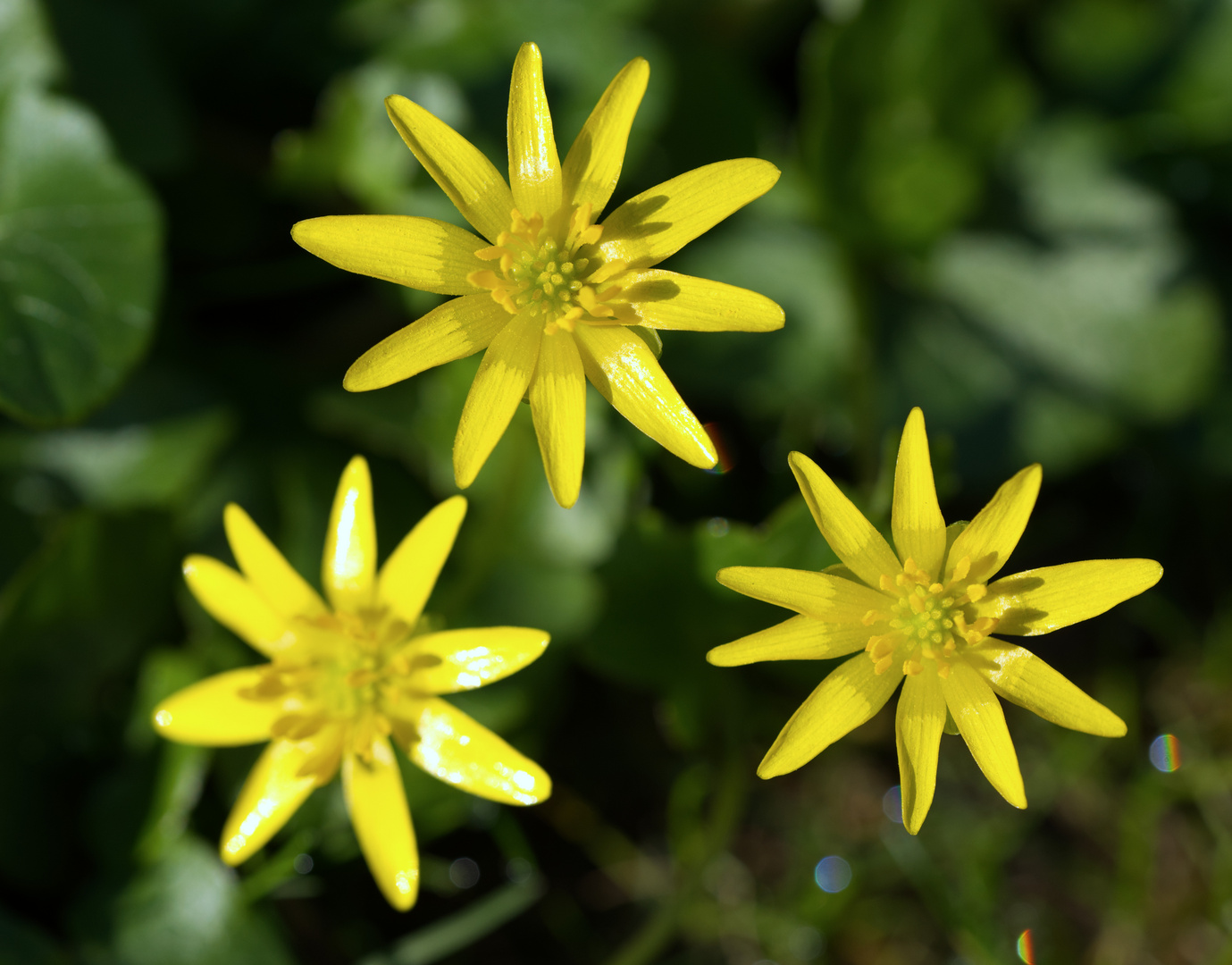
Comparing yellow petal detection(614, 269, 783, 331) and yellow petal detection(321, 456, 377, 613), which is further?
yellow petal detection(321, 456, 377, 613)

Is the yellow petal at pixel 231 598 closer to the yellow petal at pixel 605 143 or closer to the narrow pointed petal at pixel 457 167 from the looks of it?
the narrow pointed petal at pixel 457 167

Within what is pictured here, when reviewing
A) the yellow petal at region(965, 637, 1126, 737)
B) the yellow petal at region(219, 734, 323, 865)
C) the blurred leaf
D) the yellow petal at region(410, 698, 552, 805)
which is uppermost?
the yellow petal at region(965, 637, 1126, 737)

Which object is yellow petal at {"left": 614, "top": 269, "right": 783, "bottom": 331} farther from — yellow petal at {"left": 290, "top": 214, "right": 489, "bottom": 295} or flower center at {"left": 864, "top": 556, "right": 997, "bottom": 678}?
flower center at {"left": 864, "top": 556, "right": 997, "bottom": 678}

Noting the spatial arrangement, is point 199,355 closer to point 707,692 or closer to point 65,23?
point 65,23

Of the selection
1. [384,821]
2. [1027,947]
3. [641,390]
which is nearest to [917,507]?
[641,390]

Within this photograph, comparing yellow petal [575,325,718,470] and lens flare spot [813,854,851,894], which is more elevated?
yellow petal [575,325,718,470]

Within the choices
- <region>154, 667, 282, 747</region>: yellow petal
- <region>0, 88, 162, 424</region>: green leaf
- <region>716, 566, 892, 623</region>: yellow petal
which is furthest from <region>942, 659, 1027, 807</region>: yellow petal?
<region>0, 88, 162, 424</region>: green leaf

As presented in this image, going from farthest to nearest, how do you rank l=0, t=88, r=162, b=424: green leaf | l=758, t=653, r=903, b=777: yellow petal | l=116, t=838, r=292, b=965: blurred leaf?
l=116, t=838, r=292, b=965: blurred leaf < l=0, t=88, r=162, b=424: green leaf < l=758, t=653, r=903, b=777: yellow petal

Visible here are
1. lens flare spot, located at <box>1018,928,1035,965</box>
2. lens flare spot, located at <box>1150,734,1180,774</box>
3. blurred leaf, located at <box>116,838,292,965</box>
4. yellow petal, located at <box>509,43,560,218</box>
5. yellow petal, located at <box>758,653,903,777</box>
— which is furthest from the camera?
lens flare spot, located at <box>1150,734,1180,774</box>
